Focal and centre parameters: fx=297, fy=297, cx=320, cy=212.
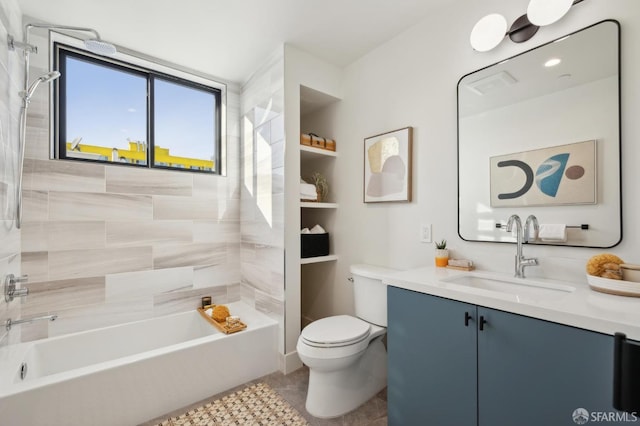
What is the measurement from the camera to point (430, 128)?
1973 mm

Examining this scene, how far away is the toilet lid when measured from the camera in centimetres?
174

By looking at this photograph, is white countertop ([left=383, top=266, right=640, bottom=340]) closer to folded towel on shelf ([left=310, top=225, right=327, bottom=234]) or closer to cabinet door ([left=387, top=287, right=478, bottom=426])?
cabinet door ([left=387, top=287, right=478, bottom=426])

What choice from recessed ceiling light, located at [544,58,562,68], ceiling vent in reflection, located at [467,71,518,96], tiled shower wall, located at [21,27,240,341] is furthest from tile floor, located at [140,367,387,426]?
recessed ceiling light, located at [544,58,562,68]


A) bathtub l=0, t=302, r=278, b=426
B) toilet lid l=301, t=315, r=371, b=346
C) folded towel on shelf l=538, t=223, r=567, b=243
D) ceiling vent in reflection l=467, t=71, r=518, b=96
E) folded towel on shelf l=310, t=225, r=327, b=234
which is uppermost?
ceiling vent in reflection l=467, t=71, r=518, b=96

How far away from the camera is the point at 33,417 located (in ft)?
4.86

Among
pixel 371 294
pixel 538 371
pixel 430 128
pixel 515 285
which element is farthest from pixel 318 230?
pixel 538 371

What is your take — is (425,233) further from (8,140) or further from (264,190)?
(8,140)

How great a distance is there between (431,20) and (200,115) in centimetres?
211

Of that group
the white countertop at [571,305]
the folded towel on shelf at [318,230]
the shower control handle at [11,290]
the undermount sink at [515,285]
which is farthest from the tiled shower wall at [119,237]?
the undermount sink at [515,285]

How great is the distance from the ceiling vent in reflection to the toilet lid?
158 centimetres

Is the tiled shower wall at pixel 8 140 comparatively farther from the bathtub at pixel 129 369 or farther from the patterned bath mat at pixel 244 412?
the patterned bath mat at pixel 244 412

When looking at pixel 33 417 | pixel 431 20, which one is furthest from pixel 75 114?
pixel 431 20

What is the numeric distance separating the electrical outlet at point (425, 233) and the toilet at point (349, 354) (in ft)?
1.12

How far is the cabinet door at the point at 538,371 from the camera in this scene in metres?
0.93
